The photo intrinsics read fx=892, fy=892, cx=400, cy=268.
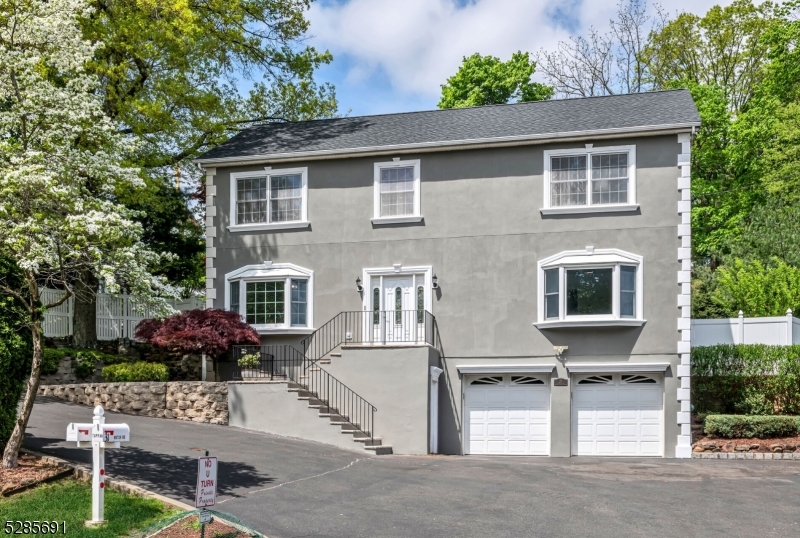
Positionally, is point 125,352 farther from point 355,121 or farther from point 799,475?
point 799,475

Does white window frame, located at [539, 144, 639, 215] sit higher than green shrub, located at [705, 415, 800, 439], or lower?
higher

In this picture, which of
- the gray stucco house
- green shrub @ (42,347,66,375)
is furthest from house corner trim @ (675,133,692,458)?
green shrub @ (42,347,66,375)

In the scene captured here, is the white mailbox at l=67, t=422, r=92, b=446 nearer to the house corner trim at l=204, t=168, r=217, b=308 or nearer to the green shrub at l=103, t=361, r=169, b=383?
the green shrub at l=103, t=361, r=169, b=383

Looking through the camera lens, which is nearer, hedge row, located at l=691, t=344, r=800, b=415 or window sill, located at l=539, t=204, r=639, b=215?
window sill, located at l=539, t=204, r=639, b=215

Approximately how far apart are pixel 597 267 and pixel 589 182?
2103mm

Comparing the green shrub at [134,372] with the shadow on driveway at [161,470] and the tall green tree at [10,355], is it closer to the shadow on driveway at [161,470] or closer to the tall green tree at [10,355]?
the shadow on driveway at [161,470]

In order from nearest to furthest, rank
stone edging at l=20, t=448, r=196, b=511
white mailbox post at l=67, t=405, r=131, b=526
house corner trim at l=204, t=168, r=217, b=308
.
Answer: white mailbox post at l=67, t=405, r=131, b=526 → stone edging at l=20, t=448, r=196, b=511 → house corner trim at l=204, t=168, r=217, b=308

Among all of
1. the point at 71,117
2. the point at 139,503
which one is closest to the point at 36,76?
the point at 71,117

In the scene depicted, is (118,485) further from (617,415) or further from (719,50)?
(719,50)

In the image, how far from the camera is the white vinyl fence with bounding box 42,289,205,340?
2508 centimetres

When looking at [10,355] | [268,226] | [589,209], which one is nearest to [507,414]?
[589,209]

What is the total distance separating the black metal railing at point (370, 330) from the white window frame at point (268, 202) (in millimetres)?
2780

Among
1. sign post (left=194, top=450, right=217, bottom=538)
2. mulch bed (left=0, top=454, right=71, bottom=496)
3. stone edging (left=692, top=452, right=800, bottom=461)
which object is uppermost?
sign post (left=194, top=450, right=217, bottom=538)

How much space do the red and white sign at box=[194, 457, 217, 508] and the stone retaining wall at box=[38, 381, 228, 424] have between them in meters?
12.0
